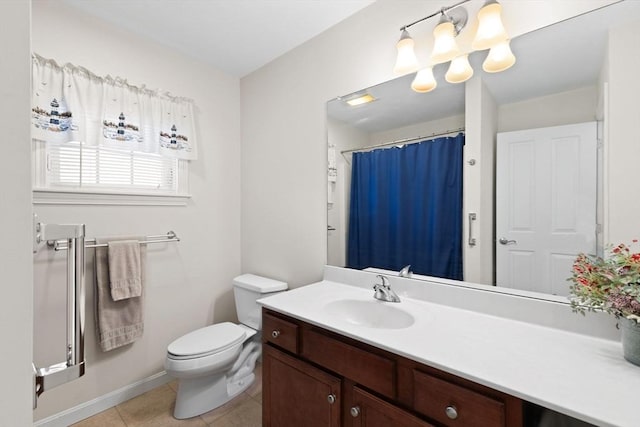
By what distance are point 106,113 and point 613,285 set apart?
2578 mm

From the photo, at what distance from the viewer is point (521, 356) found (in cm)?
92

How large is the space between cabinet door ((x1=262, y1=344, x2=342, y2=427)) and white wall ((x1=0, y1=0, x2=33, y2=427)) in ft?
3.37

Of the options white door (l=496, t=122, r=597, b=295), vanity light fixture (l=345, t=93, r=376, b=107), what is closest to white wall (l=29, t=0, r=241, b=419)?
vanity light fixture (l=345, t=93, r=376, b=107)

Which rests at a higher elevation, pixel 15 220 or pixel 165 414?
pixel 15 220

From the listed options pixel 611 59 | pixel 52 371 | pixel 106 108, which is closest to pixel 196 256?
pixel 106 108

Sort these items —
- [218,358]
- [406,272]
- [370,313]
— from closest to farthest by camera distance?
1. [370,313]
2. [406,272]
3. [218,358]

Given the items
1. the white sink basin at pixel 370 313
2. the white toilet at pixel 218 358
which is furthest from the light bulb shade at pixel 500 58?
the white toilet at pixel 218 358

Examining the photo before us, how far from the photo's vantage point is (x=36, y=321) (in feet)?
5.24

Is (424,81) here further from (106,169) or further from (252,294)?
(106,169)

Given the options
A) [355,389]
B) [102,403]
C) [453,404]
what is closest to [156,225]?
[102,403]

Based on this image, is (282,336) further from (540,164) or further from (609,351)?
(540,164)

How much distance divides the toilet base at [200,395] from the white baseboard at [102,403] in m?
0.38

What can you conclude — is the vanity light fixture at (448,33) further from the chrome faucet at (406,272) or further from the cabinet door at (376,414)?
the cabinet door at (376,414)

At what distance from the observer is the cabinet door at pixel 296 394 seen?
1183 millimetres
